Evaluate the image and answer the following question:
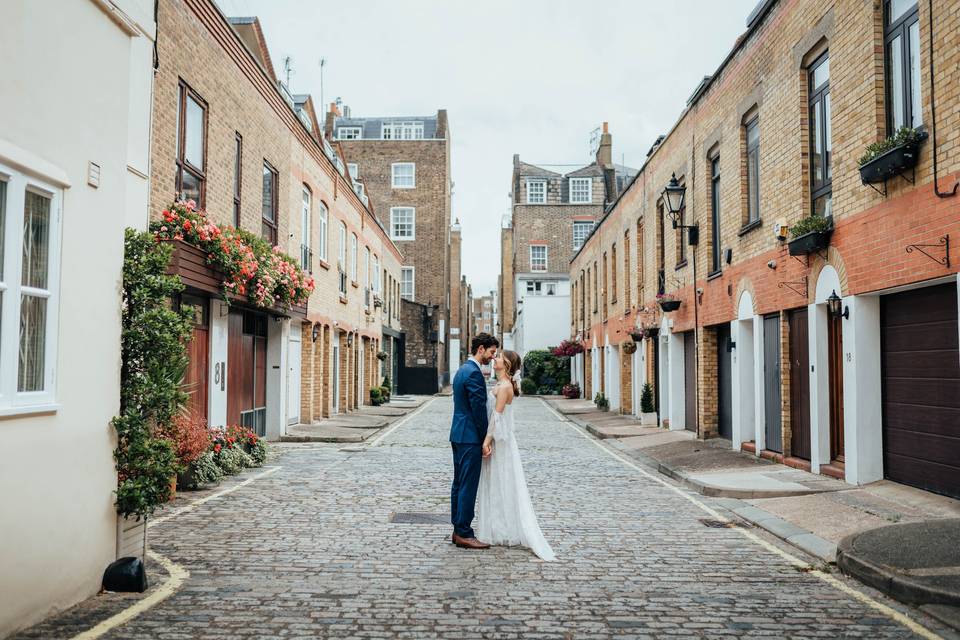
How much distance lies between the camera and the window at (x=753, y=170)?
47.2 ft

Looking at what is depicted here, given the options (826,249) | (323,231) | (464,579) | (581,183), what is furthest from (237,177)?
(581,183)

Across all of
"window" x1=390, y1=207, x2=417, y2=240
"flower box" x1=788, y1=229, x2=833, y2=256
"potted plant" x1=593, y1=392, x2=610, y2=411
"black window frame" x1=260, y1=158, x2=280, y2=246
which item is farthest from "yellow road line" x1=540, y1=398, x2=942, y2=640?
"window" x1=390, y1=207, x2=417, y2=240

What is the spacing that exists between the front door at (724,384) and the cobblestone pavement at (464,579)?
19.8ft

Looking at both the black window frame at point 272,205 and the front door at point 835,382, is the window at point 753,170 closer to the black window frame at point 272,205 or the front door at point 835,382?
the front door at point 835,382

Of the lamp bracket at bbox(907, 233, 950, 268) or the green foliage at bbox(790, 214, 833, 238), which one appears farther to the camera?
the green foliage at bbox(790, 214, 833, 238)

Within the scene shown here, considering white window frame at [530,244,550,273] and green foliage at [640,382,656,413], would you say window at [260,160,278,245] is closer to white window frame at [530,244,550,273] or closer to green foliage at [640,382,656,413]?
green foliage at [640,382,656,413]

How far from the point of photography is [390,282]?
39.7 meters

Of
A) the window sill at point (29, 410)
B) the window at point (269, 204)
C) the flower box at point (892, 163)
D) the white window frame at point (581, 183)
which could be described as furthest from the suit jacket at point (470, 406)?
the white window frame at point (581, 183)

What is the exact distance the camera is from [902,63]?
9344mm

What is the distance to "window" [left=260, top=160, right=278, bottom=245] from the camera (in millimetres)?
16578

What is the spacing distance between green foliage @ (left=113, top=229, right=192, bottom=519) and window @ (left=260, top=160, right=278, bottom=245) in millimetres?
10399

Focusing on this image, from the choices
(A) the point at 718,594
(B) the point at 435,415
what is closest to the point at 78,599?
(A) the point at 718,594

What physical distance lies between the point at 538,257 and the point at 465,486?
52156 mm

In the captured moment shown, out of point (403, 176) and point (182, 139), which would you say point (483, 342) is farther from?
point (403, 176)
